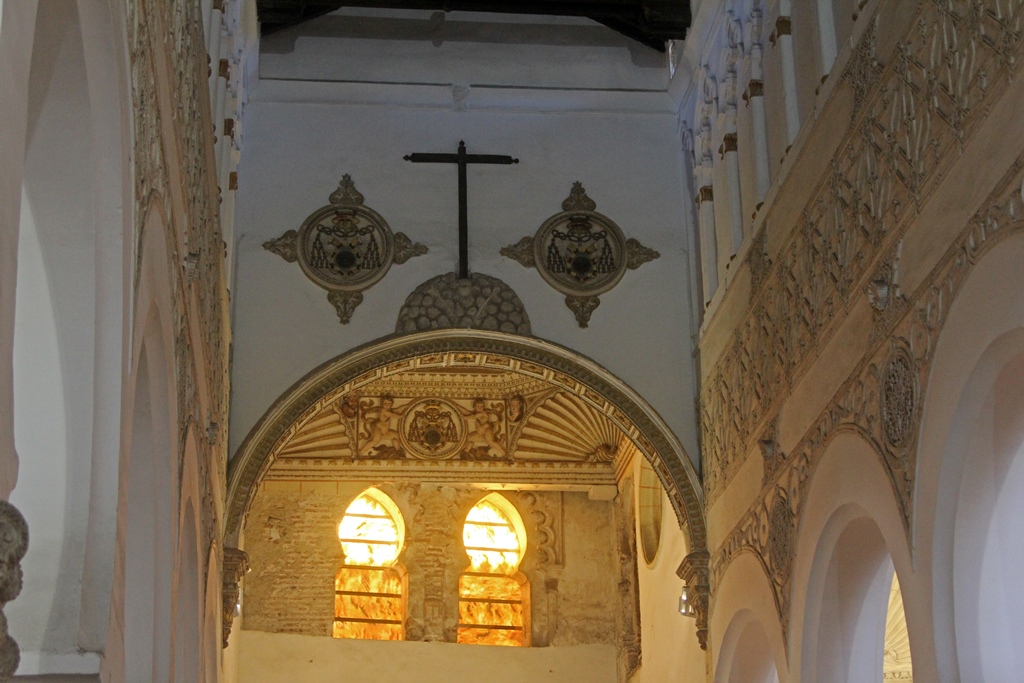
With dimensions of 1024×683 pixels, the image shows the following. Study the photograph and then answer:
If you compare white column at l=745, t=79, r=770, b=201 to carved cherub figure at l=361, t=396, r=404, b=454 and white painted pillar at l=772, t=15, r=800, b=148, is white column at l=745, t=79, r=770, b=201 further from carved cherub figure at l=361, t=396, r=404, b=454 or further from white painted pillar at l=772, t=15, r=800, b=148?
carved cherub figure at l=361, t=396, r=404, b=454

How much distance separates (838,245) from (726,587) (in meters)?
3.27

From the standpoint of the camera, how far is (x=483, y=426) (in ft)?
50.1

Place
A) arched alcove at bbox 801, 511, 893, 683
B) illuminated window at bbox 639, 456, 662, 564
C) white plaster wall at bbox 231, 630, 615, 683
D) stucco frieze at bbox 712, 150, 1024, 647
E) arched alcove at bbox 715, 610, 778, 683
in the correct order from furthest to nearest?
white plaster wall at bbox 231, 630, 615, 683, illuminated window at bbox 639, 456, 662, 564, arched alcove at bbox 715, 610, 778, 683, arched alcove at bbox 801, 511, 893, 683, stucco frieze at bbox 712, 150, 1024, 647

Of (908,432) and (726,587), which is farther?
(726,587)

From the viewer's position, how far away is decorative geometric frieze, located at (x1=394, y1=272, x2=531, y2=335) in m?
11.5

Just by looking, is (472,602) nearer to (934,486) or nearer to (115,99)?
(934,486)

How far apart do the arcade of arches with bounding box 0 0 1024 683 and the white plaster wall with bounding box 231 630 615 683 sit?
0.04 meters

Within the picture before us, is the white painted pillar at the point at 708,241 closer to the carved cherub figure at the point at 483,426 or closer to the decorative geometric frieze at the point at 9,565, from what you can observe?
the carved cherub figure at the point at 483,426

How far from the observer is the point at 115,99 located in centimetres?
469

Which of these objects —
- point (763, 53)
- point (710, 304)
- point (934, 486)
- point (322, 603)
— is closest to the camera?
point (934, 486)

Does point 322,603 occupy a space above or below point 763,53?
below

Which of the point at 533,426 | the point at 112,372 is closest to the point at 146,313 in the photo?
the point at 112,372

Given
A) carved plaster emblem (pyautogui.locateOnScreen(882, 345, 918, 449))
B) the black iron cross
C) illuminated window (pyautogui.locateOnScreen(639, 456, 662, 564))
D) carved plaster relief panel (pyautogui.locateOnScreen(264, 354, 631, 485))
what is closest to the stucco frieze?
carved plaster emblem (pyautogui.locateOnScreen(882, 345, 918, 449))

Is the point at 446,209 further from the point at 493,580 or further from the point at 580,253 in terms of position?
the point at 493,580
